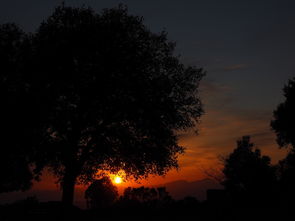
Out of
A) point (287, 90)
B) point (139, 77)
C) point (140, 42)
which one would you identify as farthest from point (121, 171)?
point (287, 90)

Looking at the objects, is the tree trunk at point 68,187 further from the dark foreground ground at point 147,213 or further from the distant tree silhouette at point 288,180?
the distant tree silhouette at point 288,180

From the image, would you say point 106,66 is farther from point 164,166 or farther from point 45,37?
point 164,166

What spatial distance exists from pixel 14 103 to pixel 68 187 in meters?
9.02

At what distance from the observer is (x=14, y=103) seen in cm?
3631

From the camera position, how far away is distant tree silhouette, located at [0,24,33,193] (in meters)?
36.1

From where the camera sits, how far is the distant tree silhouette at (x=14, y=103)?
36.1 metres

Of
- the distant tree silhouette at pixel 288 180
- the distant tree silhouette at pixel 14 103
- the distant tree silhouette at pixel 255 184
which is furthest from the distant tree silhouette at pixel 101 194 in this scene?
the distant tree silhouette at pixel 14 103

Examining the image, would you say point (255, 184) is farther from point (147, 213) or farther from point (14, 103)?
point (14, 103)

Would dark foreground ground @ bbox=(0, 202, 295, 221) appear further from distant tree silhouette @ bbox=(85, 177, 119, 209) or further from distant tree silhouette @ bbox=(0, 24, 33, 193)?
distant tree silhouette @ bbox=(85, 177, 119, 209)

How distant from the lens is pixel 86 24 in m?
36.8

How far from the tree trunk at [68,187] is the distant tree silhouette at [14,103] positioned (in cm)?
405

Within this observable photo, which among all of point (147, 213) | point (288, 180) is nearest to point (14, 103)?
point (147, 213)

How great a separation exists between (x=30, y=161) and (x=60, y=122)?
16.0 feet

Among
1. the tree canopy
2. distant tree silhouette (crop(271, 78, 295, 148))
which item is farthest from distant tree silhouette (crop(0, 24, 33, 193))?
distant tree silhouette (crop(271, 78, 295, 148))
